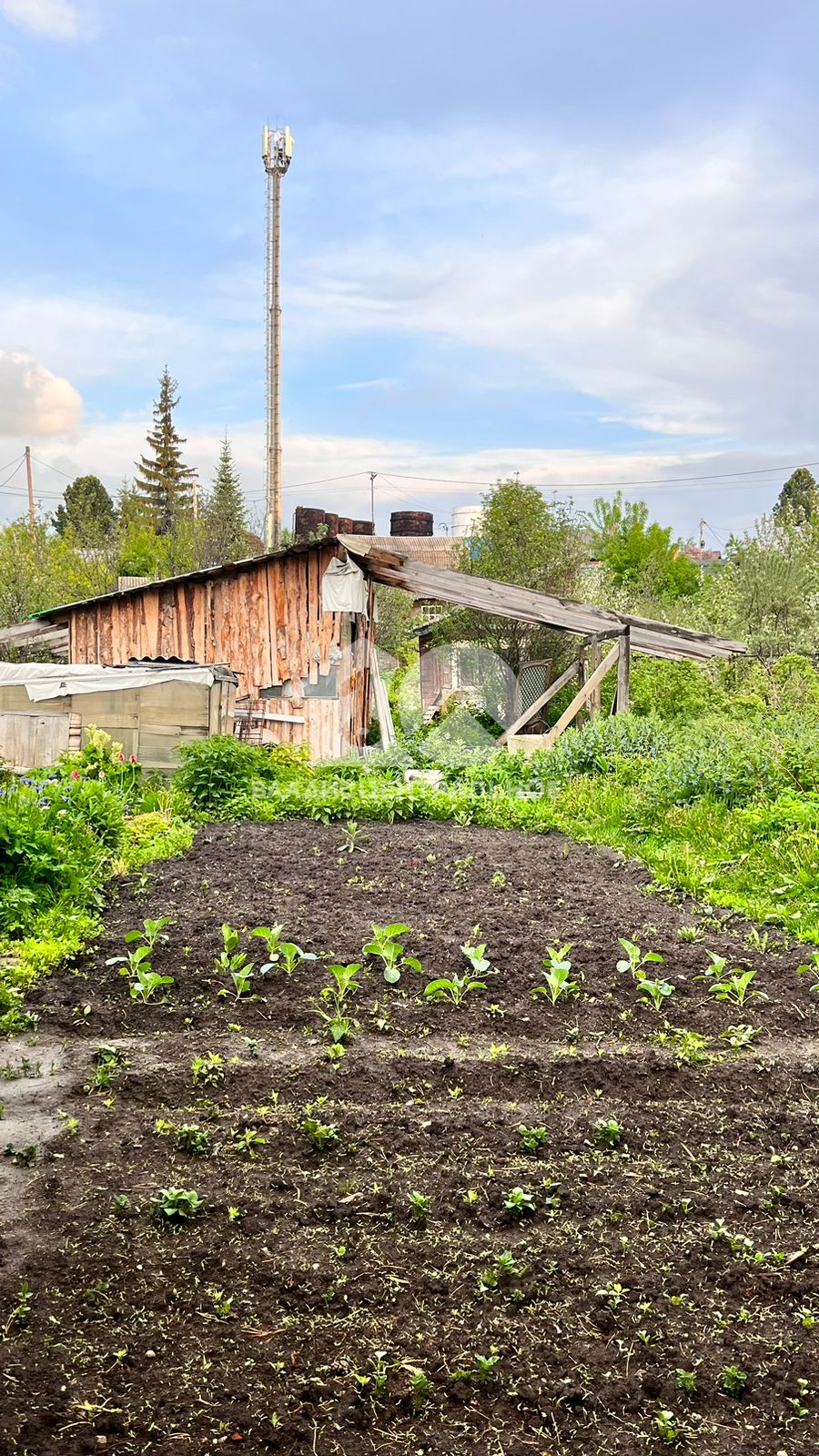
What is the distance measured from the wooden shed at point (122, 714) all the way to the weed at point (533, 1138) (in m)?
8.52

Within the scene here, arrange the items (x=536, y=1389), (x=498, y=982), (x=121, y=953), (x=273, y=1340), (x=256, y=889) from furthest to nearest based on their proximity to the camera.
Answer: (x=256, y=889) < (x=121, y=953) < (x=498, y=982) < (x=273, y=1340) < (x=536, y=1389)

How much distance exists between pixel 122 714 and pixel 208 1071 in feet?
26.0

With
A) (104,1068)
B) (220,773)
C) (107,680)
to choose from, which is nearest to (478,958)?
(104,1068)

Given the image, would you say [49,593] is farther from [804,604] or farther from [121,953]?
[121,953]

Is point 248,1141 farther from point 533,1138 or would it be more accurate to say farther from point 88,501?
point 88,501

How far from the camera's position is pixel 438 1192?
344 cm

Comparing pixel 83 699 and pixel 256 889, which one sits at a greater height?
pixel 83 699

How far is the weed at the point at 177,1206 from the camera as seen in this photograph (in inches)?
130

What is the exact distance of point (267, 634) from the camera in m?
16.2

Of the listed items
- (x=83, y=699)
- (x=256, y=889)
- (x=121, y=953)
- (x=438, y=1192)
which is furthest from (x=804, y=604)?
(x=438, y=1192)

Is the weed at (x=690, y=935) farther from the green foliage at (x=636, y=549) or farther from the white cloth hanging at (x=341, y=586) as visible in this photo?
the green foliage at (x=636, y=549)

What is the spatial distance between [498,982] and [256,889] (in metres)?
2.41

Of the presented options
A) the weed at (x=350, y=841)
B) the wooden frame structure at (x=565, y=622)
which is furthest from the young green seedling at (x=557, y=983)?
the wooden frame structure at (x=565, y=622)

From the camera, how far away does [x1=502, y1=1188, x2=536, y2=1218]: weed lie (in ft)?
10.8
